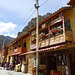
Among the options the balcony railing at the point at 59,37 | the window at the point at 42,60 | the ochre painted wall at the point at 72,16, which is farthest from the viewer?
the window at the point at 42,60

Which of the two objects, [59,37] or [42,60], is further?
[42,60]

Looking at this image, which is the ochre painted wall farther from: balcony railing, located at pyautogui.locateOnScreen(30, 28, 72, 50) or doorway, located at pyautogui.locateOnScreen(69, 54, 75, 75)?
doorway, located at pyautogui.locateOnScreen(69, 54, 75, 75)

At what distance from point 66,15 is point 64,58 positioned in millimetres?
4557

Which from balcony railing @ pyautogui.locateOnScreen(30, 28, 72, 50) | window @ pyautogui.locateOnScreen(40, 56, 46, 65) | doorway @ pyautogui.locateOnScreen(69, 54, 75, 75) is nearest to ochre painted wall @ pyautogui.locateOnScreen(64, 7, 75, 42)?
balcony railing @ pyautogui.locateOnScreen(30, 28, 72, 50)

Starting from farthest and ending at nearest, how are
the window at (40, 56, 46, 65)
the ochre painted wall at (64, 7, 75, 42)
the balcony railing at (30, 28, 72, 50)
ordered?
the window at (40, 56, 46, 65) → the ochre painted wall at (64, 7, 75, 42) → the balcony railing at (30, 28, 72, 50)

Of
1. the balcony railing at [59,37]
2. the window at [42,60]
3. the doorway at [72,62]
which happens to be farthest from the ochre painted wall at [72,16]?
the window at [42,60]

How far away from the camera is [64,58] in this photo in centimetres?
1045

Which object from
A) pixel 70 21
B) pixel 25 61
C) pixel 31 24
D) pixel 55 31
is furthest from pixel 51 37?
pixel 31 24

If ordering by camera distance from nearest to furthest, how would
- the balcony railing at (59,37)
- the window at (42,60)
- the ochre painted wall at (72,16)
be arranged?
the balcony railing at (59,37)
the ochre painted wall at (72,16)
the window at (42,60)

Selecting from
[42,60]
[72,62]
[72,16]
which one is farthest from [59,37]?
[42,60]

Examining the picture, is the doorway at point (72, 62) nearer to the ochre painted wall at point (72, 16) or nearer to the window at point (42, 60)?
the ochre painted wall at point (72, 16)

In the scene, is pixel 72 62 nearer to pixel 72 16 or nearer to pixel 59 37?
pixel 59 37

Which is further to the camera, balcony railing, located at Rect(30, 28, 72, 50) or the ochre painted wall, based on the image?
the ochre painted wall

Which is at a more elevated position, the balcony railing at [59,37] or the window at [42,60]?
the balcony railing at [59,37]
